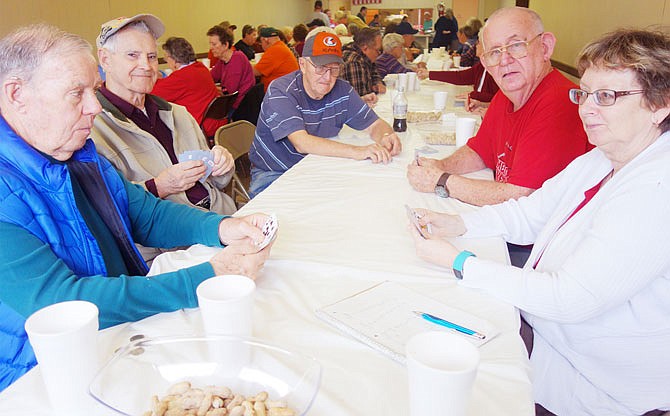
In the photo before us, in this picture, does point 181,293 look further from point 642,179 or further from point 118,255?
point 642,179

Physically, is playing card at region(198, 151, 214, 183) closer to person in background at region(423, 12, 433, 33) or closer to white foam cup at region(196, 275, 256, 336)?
white foam cup at region(196, 275, 256, 336)

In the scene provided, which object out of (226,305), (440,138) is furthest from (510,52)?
(226,305)

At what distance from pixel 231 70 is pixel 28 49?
489 cm

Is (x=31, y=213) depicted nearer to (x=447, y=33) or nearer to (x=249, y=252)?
(x=249, y=252)

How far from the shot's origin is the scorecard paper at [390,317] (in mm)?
974

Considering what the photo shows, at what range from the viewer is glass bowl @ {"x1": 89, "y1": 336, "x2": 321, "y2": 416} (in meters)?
0.74

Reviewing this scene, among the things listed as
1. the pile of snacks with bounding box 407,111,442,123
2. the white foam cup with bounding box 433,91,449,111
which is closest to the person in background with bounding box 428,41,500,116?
the white foam cup with bounding box 433,91,449,111

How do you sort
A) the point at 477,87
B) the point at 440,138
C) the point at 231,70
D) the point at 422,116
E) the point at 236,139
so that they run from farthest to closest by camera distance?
the point at 231,70, the point at 477,87, the point at 422,116, the point at 236,139, the point at 440,138

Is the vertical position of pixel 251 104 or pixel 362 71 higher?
pixel 362 71

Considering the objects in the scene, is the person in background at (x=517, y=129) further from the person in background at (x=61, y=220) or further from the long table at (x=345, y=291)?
the person in background at (x=61, y=220)

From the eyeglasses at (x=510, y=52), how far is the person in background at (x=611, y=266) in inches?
28.0

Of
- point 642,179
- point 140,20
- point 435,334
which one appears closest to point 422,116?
point 140,20

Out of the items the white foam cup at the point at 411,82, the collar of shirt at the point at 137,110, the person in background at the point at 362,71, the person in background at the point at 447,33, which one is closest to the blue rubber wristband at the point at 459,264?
the collar of shirt at the point at 137,110

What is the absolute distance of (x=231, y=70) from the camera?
231 inches
